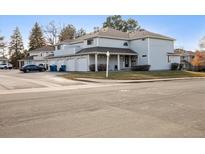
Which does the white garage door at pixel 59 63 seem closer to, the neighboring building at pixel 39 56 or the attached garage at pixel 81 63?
the attached garage at pixel 81 63

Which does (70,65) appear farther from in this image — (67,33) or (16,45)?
(16,45)

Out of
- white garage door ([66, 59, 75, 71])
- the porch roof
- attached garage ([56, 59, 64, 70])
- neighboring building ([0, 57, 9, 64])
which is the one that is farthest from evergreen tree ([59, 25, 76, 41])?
the porch roof

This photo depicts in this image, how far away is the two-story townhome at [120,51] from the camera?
36250 mm

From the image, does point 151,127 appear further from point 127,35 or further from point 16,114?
point 127,35

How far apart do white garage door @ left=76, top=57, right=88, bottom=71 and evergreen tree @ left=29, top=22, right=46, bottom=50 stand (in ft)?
151

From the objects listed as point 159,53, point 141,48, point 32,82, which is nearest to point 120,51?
point 141,48

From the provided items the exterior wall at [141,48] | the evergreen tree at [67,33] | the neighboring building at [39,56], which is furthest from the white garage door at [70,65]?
the evergreen tree at [67,33]

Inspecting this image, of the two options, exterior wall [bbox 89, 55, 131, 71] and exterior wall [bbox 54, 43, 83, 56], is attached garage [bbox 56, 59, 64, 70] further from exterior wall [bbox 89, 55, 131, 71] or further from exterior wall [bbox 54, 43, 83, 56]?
exterior wall [bbox 89, 55, 131, 71]

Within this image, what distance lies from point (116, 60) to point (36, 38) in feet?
160

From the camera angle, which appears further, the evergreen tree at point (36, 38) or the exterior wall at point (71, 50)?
the evergreen tree at point (36, 38)

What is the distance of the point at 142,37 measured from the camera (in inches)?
1501

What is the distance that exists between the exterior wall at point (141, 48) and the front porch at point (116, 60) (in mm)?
841

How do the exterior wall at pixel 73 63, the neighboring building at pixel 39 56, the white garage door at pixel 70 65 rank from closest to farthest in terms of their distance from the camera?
the exterior wall at pixel 73 63, the white garage door at pixel 70 65, the neighboring building at pixel 39 56
